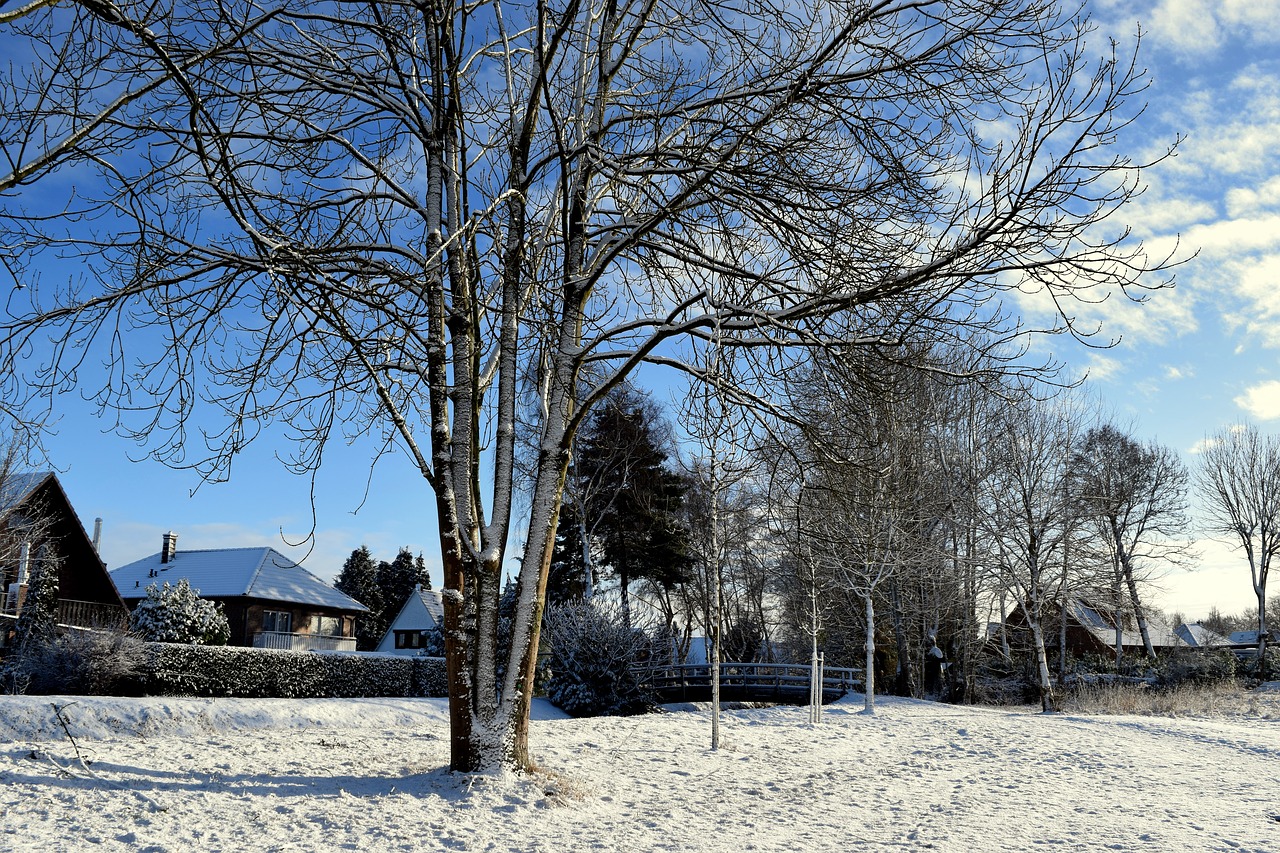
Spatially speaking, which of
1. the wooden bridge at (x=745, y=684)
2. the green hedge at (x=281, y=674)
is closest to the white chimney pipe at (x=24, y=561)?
the green hedge at (x=281, y=674)

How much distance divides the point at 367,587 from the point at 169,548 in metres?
18.4

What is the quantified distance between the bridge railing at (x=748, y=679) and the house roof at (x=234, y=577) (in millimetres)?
17359

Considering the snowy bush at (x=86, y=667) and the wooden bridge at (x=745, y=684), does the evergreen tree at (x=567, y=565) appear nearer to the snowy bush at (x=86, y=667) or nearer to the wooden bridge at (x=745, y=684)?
the wooden bridge at (x=745, y=684)

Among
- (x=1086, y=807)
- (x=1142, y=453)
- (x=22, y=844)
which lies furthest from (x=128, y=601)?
(x=1142, y=453)

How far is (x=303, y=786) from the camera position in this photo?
6.98 metres

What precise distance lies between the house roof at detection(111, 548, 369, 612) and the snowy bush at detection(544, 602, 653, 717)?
735 inches

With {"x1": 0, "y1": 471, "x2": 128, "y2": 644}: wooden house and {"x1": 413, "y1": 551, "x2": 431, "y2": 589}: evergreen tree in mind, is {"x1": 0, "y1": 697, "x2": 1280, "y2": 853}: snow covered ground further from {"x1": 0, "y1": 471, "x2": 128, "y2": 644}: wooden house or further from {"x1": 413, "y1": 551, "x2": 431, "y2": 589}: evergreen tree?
{"x1": 413, "y1": 551, "x2": 431, "y2": 589}: evergreen tree

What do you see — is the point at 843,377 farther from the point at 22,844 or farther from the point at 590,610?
the point at 590,610

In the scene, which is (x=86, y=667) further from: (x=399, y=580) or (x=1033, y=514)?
(x=399, y=580)

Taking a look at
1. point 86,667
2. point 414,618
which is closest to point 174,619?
point 86,667

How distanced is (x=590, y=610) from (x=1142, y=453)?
2778 cm

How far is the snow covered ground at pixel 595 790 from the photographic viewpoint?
5953 millimetres

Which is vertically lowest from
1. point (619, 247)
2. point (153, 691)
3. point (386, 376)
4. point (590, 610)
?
point (153, 691)

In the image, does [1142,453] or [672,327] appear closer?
[672,327]
